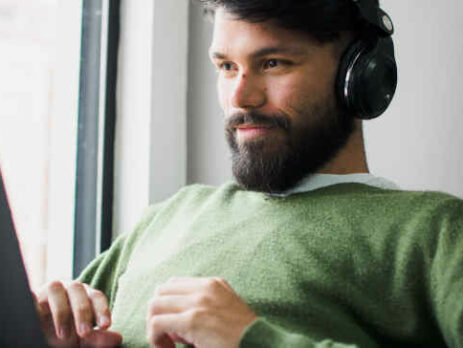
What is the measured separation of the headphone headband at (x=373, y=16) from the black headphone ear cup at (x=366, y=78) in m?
0.02

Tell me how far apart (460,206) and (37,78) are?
1.01 m

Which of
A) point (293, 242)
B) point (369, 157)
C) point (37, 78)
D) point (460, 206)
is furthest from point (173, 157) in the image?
point (460, 206)

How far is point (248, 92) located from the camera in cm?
91

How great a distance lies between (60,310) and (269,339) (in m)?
0.33

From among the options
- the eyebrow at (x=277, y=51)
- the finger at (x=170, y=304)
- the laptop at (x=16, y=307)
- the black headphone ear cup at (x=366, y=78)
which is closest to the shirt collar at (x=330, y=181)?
the black headphone ear cup at (x=366, y=78)

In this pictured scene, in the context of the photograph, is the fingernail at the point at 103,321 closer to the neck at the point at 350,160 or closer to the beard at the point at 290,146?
the beard at the point at 290,146

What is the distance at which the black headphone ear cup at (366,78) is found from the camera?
872mm

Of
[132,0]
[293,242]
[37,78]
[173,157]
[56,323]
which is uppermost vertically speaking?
[132,0]

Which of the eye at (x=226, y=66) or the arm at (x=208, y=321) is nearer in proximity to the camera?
the arm at (x=208, y=321)

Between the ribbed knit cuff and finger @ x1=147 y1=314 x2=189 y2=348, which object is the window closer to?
finger @ x1=147 y1=314 x2=189 y2=348

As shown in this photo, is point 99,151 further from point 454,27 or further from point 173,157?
point 454,27

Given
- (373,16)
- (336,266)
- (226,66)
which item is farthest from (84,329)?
(373,16)

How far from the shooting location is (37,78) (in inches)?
52.9

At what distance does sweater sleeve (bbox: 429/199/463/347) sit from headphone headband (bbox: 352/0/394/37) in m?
0.33
